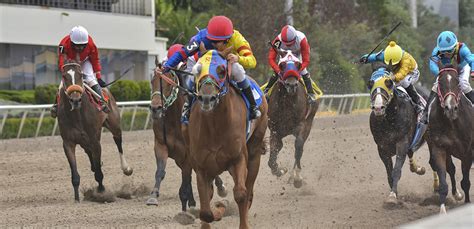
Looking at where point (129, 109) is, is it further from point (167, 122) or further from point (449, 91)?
point (449, 91)

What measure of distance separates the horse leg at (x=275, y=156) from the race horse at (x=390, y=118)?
1.51m

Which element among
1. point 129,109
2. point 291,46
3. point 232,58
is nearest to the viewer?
point 232,58

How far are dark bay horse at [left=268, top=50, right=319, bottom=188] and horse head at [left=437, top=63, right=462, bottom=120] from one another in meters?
2.56

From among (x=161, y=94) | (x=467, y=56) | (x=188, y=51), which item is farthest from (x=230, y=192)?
(x=188, y=51)

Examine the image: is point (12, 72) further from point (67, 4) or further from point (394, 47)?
point (394, 47)

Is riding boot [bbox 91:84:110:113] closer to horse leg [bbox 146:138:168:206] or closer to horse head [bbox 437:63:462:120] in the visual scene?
horse leg [bbox 146:138:168:206]

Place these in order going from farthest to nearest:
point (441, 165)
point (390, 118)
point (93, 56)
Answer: point (93, 56) < point (390, 118) < point (441, 165)

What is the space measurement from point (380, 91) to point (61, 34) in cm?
1726

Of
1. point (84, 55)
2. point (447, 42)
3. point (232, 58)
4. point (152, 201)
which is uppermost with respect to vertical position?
point (232, 58)

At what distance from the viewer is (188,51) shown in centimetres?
852

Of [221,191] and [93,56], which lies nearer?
[221,191]

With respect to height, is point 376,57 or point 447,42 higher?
point 447,42

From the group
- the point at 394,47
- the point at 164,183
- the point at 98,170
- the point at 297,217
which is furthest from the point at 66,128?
the point at 394,47

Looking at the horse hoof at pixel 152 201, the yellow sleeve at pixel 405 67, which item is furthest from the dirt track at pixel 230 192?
the yellow sleeve at pixel 405 67
